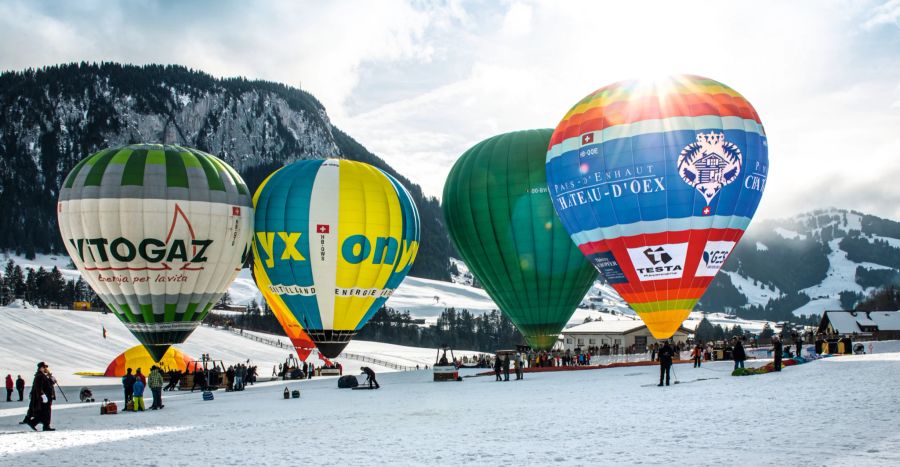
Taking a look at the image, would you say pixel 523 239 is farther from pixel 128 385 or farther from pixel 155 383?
pixel 128 385

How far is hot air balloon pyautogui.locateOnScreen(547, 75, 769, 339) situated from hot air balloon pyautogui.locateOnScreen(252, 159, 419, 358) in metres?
12.4

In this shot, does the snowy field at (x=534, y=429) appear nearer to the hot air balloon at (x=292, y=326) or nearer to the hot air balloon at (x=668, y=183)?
the hot air balloon at (x=668, y=183)

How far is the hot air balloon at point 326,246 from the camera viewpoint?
3641cm

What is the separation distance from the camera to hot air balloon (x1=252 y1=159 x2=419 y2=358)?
36.4 meters

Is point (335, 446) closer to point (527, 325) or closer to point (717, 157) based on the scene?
point (717, 157)

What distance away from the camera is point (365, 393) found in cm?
2489

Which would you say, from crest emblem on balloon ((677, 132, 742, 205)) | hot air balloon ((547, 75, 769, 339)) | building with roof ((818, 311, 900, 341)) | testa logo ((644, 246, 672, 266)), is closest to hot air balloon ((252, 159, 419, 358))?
hot air balloon ((547, 75, 769, 339))

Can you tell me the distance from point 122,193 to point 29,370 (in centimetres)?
2012

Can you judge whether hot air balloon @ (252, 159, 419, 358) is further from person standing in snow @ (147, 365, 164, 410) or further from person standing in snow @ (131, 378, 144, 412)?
person standing in snow @ (131, 378, 144, 412)

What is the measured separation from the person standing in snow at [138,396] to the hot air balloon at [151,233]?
44.0ft

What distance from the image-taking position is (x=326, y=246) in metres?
36.5

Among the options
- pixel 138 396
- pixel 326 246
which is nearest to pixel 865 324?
pixel 326 246

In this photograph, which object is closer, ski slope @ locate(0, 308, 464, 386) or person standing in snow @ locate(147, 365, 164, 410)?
person standing in snow @ locate(147, 365, 164, 410)

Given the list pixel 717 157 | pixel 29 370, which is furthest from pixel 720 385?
pixel 29 370
